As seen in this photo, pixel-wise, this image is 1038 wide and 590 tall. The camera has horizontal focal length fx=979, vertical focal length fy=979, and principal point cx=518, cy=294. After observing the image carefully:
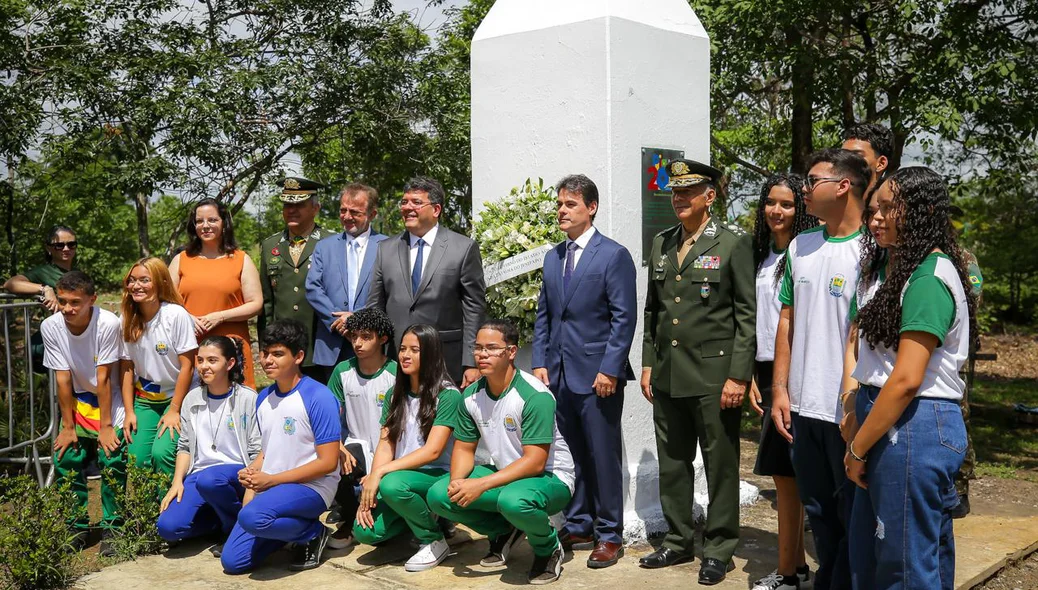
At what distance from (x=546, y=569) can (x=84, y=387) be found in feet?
9.29

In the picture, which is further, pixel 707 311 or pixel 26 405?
pixel 26 405

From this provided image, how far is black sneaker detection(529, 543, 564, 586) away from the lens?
459 cm

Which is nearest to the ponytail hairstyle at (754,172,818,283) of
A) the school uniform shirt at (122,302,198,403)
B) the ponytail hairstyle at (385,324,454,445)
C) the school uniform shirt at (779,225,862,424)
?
the school uniform shirt at (779,225,862,424)

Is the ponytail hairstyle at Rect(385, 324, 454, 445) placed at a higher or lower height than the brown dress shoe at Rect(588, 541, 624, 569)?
higher

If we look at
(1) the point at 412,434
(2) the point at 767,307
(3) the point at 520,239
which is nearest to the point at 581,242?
(3) the point at 520,239

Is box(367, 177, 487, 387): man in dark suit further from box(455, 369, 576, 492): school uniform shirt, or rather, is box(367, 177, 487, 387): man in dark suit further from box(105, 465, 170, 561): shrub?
box(105, 465, 170, 561): shrub

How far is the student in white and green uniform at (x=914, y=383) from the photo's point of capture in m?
2.98

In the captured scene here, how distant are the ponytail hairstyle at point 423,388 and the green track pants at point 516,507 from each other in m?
0.38

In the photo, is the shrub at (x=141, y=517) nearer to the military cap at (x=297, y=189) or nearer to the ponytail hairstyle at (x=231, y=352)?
the ponytail hairstyle at (x=231, y=352)

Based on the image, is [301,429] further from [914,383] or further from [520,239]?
[914,383]

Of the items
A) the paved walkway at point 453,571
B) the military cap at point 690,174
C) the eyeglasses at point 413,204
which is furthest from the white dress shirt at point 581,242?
the paved walkway at point 453,571

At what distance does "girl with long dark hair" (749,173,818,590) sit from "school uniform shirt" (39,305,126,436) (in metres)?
3.46

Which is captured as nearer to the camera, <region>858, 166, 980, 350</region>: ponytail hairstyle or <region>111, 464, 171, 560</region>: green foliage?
<region>858, 166, 980, 350</region>: ponytail hairstyle

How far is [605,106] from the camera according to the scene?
17.9ft
